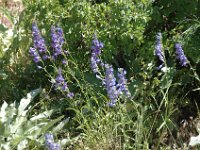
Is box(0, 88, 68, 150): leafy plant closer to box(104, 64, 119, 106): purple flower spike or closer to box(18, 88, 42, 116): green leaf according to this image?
box(18, 88, 42, 116): green leaf

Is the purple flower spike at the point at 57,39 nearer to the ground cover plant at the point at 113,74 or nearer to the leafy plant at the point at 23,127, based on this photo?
the ground cover plant at the point at 113,74

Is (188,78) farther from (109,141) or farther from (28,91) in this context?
(28,91)

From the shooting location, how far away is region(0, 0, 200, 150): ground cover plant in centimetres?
298

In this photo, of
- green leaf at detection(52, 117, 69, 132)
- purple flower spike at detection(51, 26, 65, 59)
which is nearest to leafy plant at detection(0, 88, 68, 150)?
green leaf at detection(52, 117, 69, 132)

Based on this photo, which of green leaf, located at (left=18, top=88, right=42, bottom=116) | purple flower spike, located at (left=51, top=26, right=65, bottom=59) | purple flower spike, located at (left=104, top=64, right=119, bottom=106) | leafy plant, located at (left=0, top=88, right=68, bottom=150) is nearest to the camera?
purple flower spike, located at (left=104, top=64, right=119, bottom=106)

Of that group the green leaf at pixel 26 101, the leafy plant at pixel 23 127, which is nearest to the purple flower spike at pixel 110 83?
the leafy plant at pixel 23 127

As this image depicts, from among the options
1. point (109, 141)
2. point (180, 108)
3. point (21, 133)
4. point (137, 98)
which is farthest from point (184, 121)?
point (21, 133)

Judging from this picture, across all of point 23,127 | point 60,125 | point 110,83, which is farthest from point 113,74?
point 23,127

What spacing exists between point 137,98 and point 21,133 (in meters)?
0.82

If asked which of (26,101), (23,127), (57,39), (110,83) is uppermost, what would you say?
(57,39)

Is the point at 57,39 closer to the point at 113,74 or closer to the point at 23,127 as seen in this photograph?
the point at 113,74

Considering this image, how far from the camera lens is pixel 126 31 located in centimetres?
310

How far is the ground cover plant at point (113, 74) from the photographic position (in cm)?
298

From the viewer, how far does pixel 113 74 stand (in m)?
2.92
